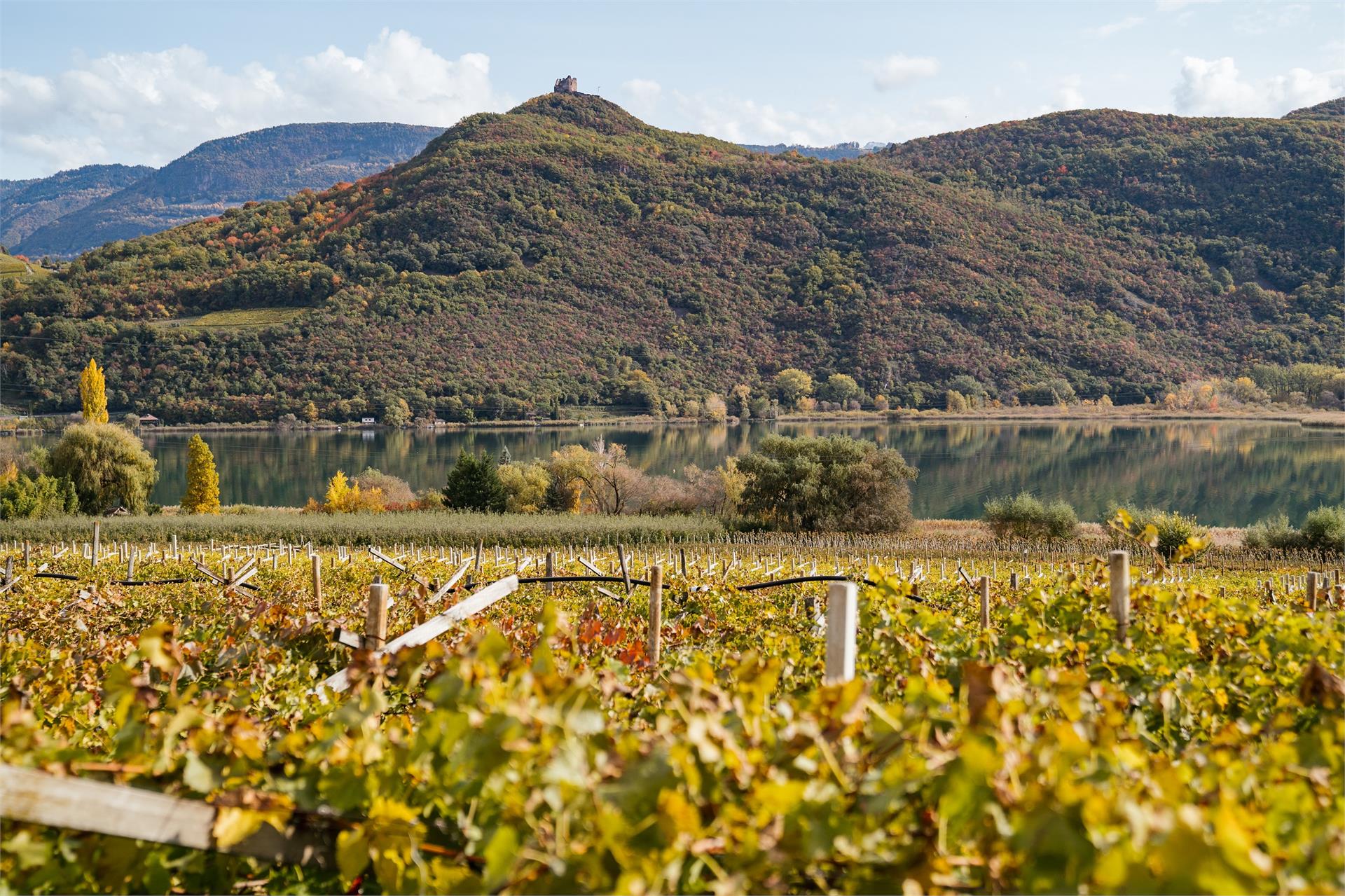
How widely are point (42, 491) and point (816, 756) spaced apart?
3869cm

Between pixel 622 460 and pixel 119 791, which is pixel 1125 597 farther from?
pixel 622 460

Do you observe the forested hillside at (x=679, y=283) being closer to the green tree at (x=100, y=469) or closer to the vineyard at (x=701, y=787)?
the green tree at (x=100, y=469)

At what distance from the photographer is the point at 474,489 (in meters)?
37.0

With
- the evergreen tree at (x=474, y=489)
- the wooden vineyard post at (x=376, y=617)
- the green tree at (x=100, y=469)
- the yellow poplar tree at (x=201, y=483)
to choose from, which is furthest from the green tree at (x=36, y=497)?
the wooden vineyard post at (x=376, y=617)

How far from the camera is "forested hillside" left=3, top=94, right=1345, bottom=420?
97125mm

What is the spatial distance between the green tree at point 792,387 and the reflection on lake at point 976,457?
11342 millimetres

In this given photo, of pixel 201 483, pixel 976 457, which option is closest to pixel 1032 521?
pixel 201 483

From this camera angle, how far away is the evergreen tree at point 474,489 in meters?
37.0

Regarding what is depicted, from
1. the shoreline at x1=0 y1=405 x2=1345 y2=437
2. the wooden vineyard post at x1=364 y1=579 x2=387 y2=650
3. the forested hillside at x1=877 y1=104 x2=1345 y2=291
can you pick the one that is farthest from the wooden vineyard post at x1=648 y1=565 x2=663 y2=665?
the forested hillside at x1=877 y1=104 x2=1345 y2=291

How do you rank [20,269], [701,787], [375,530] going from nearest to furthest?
[701,787] → [375,530] → [20,269]

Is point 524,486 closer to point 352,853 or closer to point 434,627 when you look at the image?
point 434,627

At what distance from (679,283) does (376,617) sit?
125 m

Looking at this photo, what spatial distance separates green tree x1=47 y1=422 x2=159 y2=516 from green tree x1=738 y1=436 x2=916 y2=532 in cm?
2292

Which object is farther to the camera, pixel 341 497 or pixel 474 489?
pixel 341 497
